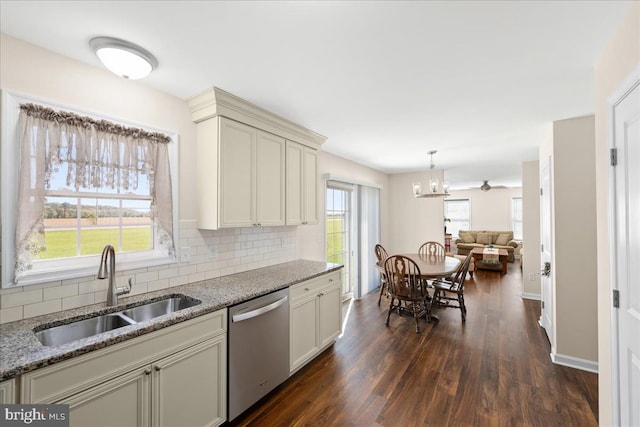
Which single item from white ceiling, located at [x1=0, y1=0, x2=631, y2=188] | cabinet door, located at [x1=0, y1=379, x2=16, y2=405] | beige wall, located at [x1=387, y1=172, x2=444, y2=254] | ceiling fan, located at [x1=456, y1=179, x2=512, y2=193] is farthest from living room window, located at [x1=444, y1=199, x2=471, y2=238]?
cabinet door, located at [x1=0, y1=379, x2=16, y2=405]

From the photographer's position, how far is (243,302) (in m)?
1.92

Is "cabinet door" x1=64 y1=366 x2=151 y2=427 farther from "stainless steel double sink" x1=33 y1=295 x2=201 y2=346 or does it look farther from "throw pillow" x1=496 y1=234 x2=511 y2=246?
"throw pillow" x1=496 y1=234 x2=511 y2=246

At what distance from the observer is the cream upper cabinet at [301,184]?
288 centimetres

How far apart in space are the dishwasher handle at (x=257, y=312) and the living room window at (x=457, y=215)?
9.50m

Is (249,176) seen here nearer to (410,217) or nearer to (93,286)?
(93,286)

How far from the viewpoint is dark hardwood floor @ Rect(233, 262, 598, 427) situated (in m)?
1.95

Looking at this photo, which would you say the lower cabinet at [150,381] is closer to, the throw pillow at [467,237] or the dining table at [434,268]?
the dining table at [434,268]

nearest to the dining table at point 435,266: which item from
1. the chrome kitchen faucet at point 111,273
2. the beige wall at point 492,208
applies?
the chrome kitchen faucet at point 111,273

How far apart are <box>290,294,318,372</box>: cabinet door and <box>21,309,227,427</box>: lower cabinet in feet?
2.33

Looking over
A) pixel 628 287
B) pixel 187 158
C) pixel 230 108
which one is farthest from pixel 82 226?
pixel 628 287

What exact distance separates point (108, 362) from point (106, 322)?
19.0 inches

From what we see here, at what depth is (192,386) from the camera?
1.62 meters

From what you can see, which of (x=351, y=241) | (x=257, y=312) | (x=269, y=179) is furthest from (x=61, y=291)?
(x=351, y=241)

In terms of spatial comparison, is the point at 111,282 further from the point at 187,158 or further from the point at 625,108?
the point at 625,108
